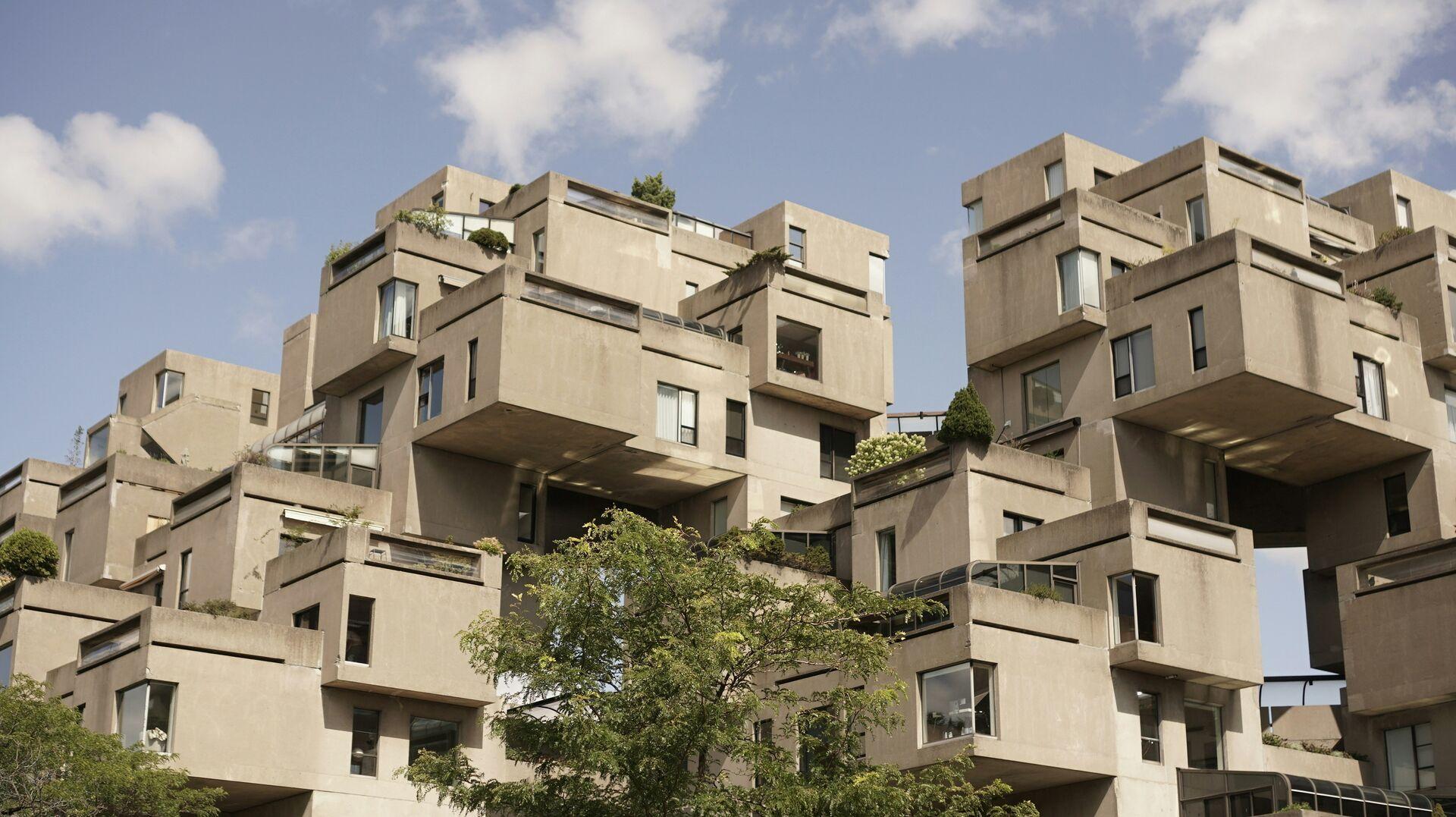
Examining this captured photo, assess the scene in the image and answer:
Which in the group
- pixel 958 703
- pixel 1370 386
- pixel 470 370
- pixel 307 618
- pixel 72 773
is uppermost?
pixel 470 370

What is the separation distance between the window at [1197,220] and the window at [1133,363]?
26.0 feet

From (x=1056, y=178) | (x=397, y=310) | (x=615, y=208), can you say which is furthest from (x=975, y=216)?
(x=397, y=310)

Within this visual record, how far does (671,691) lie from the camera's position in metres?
32.7

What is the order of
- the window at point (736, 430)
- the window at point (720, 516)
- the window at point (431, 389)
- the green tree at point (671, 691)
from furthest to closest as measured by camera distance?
1. the window at point (736, 430)
2. the window at point (720, 516)
3. the window at point (431, 389)
4. the green tree at point (671, 691)

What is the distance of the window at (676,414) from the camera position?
5609 centimetres

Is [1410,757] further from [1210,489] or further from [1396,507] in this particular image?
[1210,489]

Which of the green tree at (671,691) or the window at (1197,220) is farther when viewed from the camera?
the window at (1197,220)

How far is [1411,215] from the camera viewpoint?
228ft

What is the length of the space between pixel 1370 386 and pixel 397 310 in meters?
28.7

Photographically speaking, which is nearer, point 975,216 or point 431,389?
point 431,389

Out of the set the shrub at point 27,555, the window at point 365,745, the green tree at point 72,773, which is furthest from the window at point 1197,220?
the shrub at point 27,555

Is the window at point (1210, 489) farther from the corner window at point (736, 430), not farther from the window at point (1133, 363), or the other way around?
the corner window at point (736, 430)

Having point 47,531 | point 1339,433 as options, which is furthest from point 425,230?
point 1339,433

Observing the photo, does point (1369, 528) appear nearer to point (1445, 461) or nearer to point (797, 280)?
point (1445, 461)
